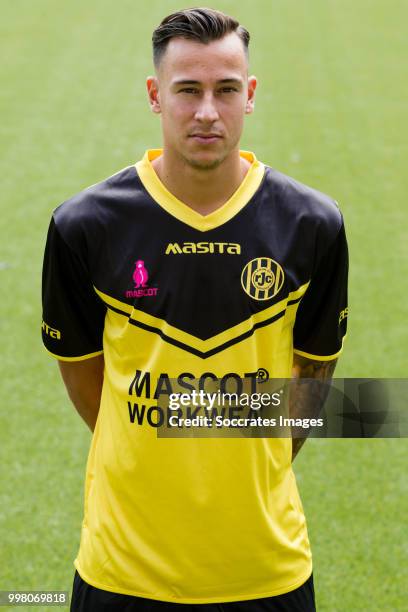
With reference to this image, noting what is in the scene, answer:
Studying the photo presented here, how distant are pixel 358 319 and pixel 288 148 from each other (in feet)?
11.5

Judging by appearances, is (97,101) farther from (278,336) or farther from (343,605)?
(278,336)

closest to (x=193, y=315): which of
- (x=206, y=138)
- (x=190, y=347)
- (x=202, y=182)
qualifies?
(x=190, y=347)

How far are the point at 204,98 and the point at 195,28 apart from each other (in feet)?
0.58

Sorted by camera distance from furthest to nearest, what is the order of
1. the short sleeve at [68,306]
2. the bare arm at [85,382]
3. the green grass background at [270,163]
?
the green grass background at [270,163] < the bare arm at [85,382] < the short sleeve at [68,306]

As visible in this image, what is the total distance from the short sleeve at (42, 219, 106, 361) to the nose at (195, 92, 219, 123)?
1.62ft

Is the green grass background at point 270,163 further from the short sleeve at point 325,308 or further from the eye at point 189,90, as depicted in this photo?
the eye at point 189,90

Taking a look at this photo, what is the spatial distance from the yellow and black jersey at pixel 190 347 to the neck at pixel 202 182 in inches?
1.1

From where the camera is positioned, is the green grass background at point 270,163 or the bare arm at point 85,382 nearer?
the bare arm at point 85,382

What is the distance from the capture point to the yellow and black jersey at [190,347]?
2.55 metres

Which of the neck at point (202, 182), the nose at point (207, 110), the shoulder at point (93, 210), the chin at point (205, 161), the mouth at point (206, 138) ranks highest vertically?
the nose at point (207, 110)

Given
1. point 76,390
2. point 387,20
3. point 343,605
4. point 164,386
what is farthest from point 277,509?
point 387,20

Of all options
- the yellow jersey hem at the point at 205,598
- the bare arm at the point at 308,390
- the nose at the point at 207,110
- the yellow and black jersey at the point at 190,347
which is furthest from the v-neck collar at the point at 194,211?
the yellow jersey hem at the point at 205,598

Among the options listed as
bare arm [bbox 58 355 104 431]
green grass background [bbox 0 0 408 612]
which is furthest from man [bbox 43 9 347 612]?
green grass background [bbox 0 0 408 612]

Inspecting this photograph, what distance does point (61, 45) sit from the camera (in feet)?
43.9
